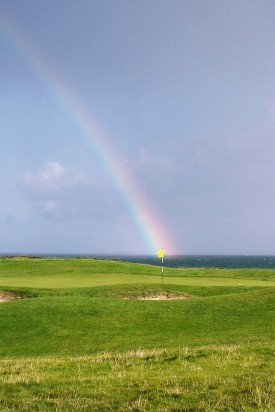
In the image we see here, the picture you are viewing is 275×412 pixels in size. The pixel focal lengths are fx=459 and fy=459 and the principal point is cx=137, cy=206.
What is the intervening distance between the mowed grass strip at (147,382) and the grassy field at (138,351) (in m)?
0.02

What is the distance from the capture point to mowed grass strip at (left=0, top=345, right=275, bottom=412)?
869 cm

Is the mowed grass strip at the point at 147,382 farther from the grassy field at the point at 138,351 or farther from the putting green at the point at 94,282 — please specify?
the putting green at the point at 94,282

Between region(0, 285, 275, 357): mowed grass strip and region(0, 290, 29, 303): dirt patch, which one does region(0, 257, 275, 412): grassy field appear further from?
region(0, 290, 29, 303): dirt patch

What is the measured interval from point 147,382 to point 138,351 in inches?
202

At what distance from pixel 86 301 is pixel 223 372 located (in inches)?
737

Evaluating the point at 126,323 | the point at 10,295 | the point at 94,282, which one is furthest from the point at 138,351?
the point at 94,282

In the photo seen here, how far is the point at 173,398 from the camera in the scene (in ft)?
29.7

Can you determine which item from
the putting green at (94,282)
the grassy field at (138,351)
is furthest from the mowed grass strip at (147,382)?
the putting green at (94,282)

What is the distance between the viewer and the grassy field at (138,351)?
9.15 metres

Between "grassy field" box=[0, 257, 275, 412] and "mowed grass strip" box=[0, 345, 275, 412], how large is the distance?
2 cm

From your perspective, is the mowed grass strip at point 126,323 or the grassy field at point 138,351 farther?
the mowed grass strip at point 126,323

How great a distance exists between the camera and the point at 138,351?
15625mm

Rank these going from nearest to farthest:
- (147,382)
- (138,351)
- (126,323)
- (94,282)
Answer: (147,382) → (138,351) → (126,323) → (94,282)

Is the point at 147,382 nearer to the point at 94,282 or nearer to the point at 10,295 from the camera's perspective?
the point at 10,295
